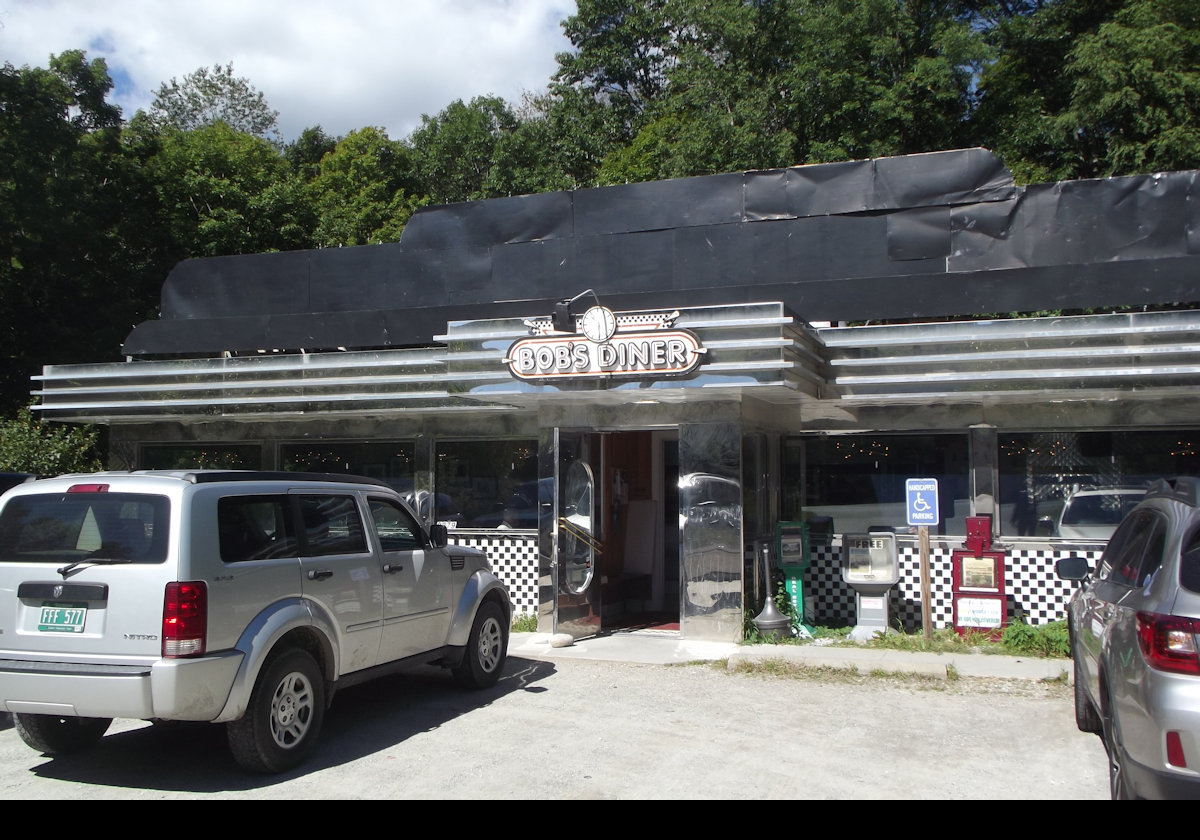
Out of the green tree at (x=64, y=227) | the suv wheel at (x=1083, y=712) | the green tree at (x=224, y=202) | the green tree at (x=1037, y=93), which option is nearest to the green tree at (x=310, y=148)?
the green tree at (x=224, y=202)

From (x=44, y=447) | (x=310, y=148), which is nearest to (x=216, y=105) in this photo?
(x=310, y=148)

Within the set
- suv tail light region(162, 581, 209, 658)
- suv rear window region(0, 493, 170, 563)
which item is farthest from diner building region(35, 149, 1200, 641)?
suv tail light region(162, 581, 209, 658)

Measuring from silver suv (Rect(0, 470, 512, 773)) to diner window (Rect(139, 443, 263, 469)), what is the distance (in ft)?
24.8

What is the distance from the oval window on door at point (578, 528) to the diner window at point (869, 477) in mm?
2618

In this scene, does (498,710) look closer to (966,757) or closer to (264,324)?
(966,757)

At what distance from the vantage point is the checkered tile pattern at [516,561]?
1270cm

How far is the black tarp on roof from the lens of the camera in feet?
35.9

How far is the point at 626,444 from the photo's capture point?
13773mm

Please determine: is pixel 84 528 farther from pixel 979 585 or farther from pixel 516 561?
pixel 979 585

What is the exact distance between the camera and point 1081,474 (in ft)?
36.4

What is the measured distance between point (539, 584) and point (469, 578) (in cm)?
→ 275

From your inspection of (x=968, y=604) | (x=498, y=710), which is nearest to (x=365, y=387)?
(x=498, y=710)

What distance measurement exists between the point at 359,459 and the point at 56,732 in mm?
7199

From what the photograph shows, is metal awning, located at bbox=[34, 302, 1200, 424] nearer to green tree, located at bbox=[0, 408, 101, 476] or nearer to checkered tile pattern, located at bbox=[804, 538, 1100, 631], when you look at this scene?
checkered tile pattern, located at bbox=[804, 538, 1100, 631]
